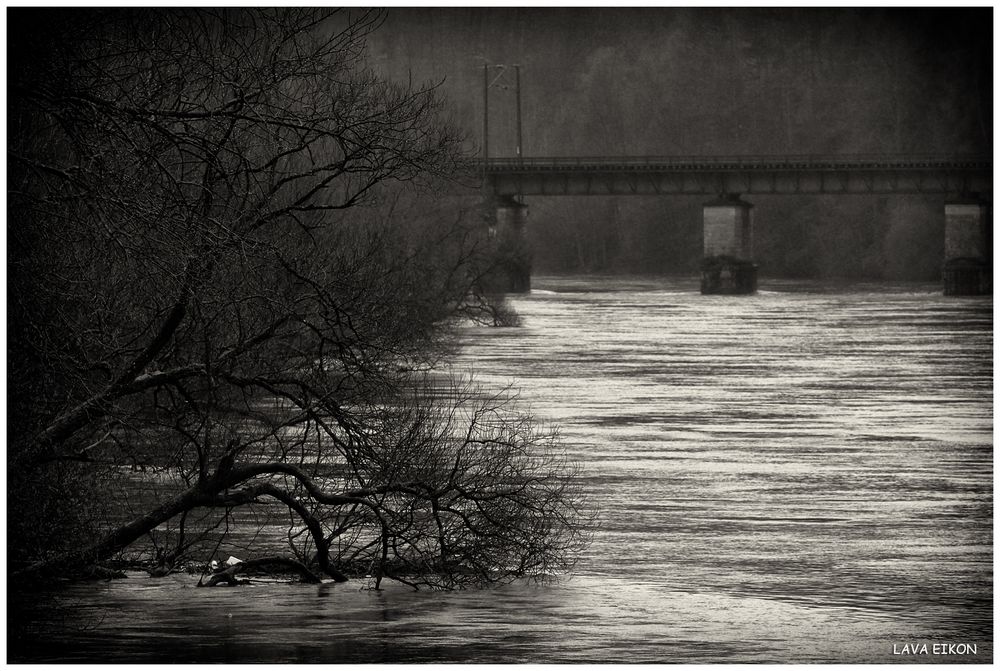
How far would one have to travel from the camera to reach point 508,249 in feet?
254

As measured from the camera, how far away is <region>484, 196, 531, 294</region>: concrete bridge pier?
7106 centimetres

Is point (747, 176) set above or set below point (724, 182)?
above

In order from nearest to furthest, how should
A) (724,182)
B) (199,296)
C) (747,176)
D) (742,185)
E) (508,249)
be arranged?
(199,296), (508,249), (747,176), (724,182), (742,185)

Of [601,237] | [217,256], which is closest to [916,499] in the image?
[217,256]

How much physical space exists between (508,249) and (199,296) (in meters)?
61.4

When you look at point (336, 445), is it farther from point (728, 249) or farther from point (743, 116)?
point (743, 116)

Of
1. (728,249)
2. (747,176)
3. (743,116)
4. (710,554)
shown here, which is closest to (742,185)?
(747,176)

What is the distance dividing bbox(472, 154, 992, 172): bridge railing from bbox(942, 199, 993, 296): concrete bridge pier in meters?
2.52

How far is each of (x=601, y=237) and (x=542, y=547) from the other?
367 feet

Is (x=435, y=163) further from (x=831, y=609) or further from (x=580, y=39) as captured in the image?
(x=580, y=39)

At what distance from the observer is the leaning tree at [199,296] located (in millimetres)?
14297

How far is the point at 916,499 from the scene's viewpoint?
89.8ft

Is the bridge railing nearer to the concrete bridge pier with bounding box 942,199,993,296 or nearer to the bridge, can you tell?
the bridge

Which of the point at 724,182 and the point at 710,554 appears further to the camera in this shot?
the point at 724,182
